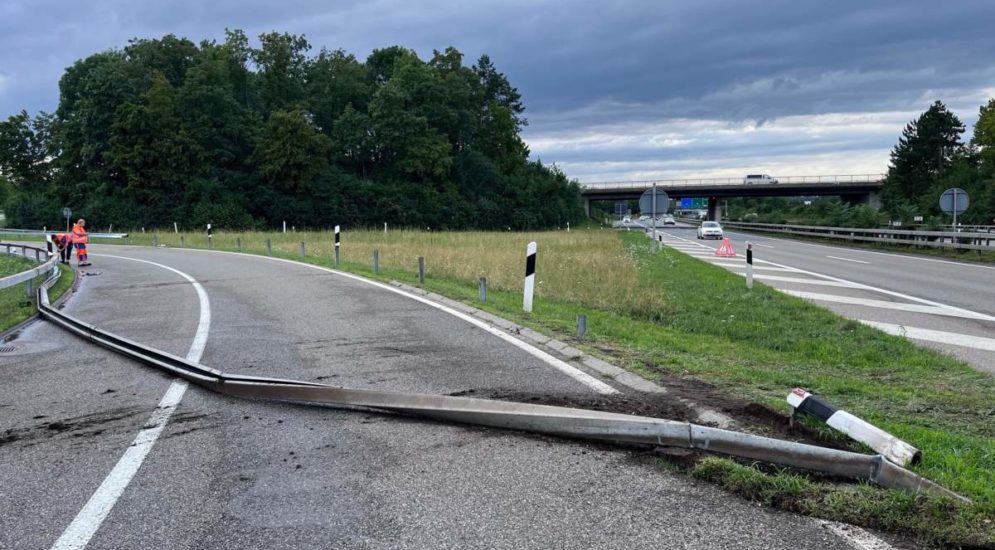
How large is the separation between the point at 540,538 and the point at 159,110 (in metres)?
68.9

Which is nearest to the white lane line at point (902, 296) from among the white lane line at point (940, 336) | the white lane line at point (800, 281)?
the white lane line at point (800, 281)

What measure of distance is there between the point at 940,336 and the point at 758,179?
88970 millimetres

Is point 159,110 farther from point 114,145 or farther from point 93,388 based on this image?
point 93,388

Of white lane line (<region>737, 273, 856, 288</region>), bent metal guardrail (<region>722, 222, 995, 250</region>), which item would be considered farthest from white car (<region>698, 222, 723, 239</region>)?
white lane line (<region>737, 273, 856, 288</region>)

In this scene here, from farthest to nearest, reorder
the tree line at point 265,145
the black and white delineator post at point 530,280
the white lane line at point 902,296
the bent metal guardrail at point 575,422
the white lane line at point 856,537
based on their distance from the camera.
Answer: the tree line at point 265,145, the white lane line at point 902,296, the black and white delineator post at point 530,280, the bent metal guardrail at point 575,422, the white lane line at point 856,537

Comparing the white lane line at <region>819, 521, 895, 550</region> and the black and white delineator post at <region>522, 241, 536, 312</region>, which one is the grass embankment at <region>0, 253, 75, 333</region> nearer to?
the black and white delineator post at <region>522, 241, 536, 312</region>

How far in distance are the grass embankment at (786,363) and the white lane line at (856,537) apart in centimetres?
8

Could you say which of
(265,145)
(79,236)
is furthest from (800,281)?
(265,145)

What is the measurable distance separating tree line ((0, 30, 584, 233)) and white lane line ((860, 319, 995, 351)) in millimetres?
61189

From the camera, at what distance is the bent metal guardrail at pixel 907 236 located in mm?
24987

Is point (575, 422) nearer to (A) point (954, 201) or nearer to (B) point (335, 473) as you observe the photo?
(B) point (335, 473)

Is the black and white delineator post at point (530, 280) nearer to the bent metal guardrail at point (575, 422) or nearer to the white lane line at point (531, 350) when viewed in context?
the white lane line at point (531, 350)

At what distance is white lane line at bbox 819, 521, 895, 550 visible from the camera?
3.28 m

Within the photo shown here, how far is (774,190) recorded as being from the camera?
87938 millimetres
